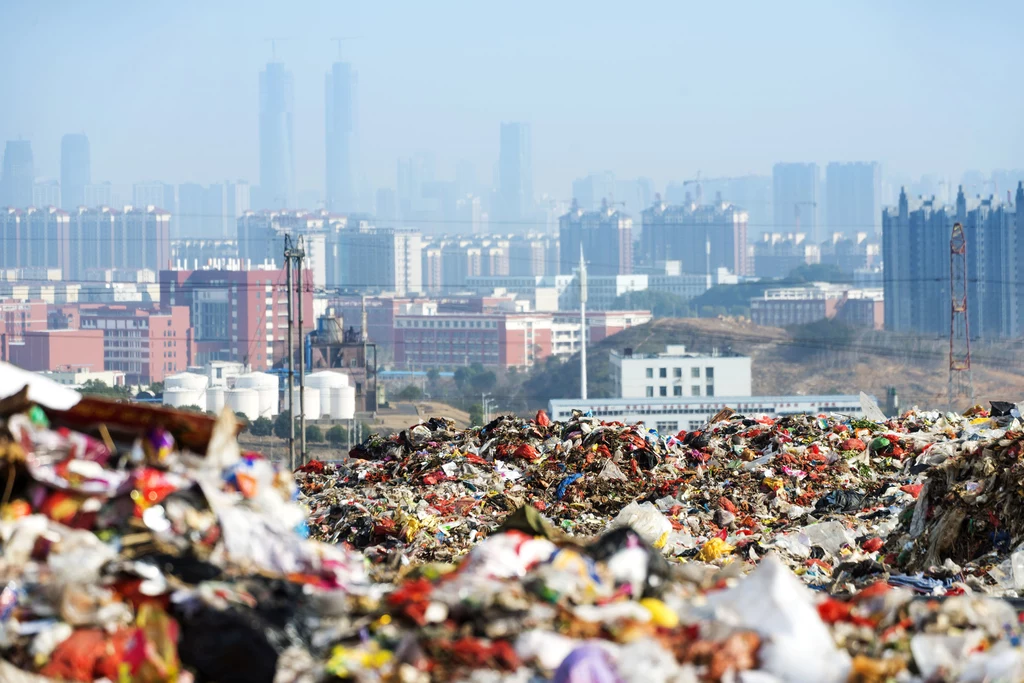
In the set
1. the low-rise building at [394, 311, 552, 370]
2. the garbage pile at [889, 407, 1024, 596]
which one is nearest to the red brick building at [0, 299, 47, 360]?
the low-rise building at [394, 311, 552, 370]

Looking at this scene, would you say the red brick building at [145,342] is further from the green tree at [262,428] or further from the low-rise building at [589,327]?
the green tree at [262,428]

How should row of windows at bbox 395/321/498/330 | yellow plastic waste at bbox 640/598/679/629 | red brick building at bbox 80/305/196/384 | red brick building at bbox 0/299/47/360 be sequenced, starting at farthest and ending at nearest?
row of windows at bbox 395/321/498/330 < red brick building at bbox 0/299/47/360 < red brick building at bbox 80/305/196/384 < yellow plastic waste at bbox 640/598/679/629

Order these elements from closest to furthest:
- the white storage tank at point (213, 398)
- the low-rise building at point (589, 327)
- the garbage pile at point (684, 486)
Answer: the garbage pile at point (684, 486) < the white storage tank at point (213, 398) < the low-rise building at point (589, 327)

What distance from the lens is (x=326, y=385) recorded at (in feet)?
161

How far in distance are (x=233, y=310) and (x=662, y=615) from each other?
352ft

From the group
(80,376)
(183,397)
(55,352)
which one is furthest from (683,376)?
(55,352)

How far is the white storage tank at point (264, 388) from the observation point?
50500mm

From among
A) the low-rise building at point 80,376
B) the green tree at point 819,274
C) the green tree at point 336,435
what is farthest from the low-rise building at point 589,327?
the green tree at point 336,435

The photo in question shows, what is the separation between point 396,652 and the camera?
3467 mm

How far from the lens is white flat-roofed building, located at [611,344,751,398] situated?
6381 centimetres

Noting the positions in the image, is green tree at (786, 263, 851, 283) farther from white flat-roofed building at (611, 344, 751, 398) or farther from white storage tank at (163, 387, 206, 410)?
white storage tank at (163, 387, 206, 410)

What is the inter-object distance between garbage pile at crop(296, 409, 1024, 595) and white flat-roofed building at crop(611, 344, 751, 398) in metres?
52.2

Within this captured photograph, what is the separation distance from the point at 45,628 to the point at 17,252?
153 metres

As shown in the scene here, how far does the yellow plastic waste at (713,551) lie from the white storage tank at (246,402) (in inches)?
1655
